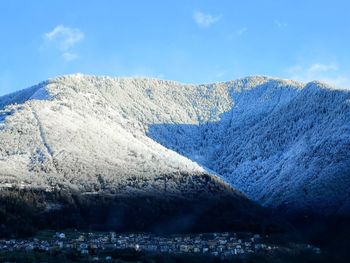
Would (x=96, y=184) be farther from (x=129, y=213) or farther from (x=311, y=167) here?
(x=311, y=167)

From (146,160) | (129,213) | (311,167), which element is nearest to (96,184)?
(129,213)

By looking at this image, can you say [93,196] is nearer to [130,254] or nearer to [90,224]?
[90,224]

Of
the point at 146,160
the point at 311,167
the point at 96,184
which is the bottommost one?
the point at 96,184

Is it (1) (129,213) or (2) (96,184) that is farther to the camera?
(2) (96,184)

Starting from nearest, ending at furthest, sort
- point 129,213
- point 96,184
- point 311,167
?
point 129,213
point 96,184
point 311,167

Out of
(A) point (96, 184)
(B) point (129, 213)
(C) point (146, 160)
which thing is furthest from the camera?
(C) point (146, 160)

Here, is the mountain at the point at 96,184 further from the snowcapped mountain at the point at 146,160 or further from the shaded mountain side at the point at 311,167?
the shaded mountain side at the point at 311,167

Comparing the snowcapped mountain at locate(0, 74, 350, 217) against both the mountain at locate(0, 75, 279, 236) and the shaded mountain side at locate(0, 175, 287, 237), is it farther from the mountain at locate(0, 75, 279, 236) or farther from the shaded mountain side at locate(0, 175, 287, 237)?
the shaded mountain side at locate(0, 175, 287, 237)

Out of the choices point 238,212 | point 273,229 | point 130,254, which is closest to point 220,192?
point 238,212

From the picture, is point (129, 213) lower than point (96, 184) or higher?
lower
